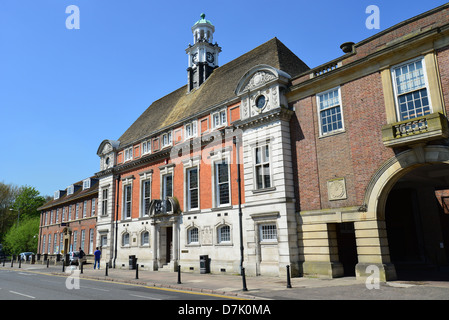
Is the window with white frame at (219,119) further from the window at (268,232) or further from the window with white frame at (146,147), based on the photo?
the window with white frame at (146,147)

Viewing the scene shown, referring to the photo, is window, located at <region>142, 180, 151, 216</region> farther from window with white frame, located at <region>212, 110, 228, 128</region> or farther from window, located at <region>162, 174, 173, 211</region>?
window with white frame, located at <region>212, 110, 228, 128</region>

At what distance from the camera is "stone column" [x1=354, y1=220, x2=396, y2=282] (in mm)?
15828

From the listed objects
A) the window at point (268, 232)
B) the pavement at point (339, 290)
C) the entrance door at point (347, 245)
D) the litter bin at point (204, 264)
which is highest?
the window at point (268, 232)

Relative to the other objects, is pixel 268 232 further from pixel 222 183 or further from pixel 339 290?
pixel 339 290

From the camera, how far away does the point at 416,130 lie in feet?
48.4

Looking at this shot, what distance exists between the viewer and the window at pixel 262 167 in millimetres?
21094

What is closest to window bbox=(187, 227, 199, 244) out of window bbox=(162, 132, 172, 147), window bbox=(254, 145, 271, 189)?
window bbox=(254, 145, 271, 189)

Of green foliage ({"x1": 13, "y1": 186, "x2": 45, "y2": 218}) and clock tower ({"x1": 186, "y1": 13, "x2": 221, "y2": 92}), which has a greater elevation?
clock tower ({"x1": 186, "y1": 13, "x2": 221, "y2": 92})

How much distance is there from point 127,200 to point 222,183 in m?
13.6

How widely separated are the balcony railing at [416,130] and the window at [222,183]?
11366 millimetres

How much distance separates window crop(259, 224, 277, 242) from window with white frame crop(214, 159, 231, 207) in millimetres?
3902

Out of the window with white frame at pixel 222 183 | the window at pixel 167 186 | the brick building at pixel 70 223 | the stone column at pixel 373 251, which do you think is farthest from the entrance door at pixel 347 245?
the brick building at pixel 70 223
